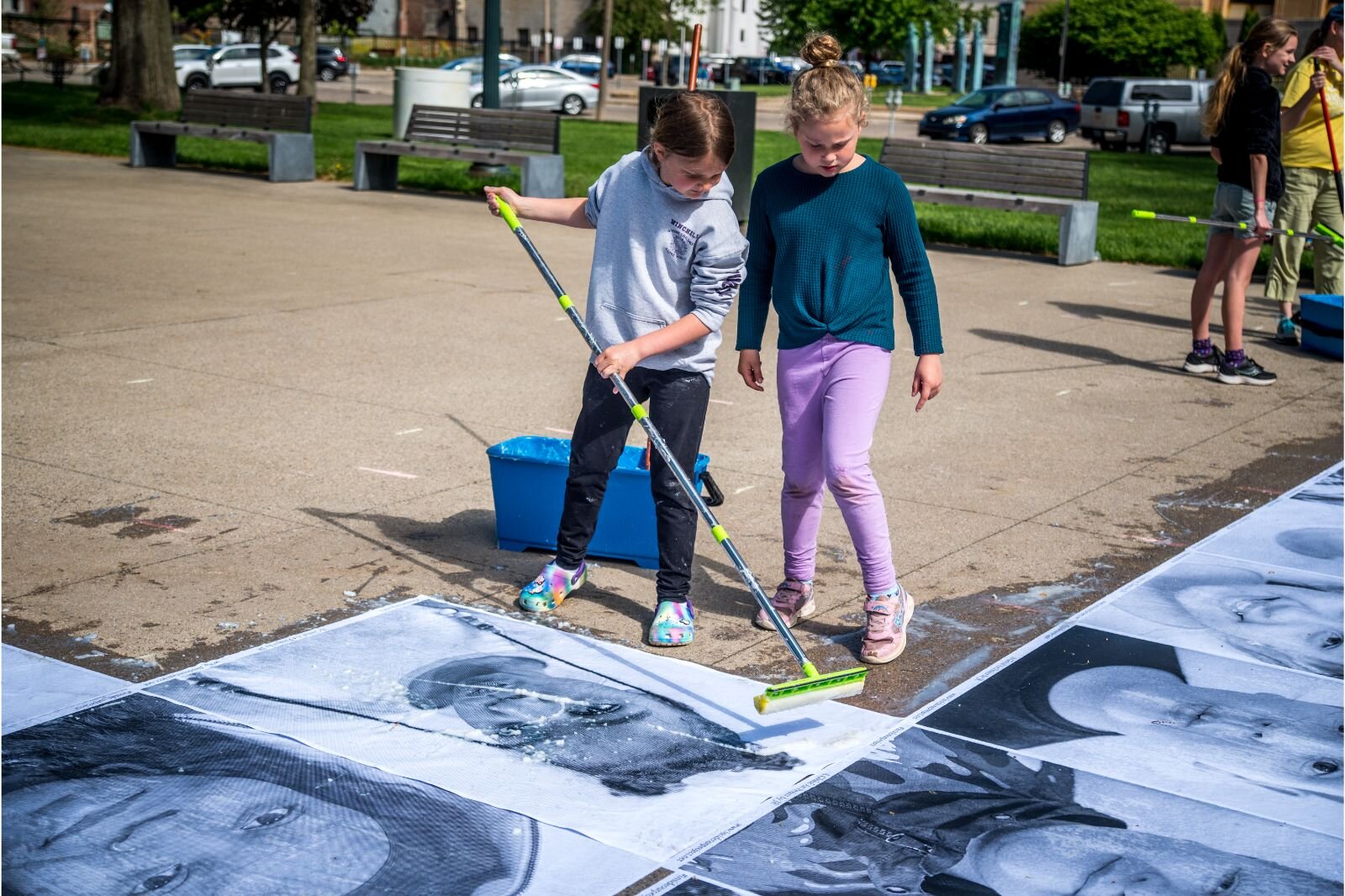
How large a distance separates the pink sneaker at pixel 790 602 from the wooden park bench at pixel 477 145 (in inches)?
443

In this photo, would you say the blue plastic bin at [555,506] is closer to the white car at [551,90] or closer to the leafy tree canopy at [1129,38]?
the white car at [551,90]

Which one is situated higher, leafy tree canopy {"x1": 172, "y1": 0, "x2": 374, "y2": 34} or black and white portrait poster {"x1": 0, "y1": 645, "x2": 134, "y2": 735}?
leafy tree canopy {"x1": 172, "y1": 0, "x2": 374, "y2": 34}

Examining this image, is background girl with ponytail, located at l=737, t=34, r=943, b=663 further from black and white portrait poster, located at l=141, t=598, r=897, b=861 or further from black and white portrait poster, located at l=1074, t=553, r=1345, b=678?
black and white portrait poster, located at l=1074, t=553, r=1345, b=678

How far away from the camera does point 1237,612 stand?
4543mm

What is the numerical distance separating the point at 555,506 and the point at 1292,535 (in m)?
2.77

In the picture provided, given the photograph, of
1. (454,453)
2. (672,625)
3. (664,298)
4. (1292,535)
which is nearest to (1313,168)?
(1292,535)

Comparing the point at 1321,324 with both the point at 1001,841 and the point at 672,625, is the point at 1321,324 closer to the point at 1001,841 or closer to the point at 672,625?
the point at 672,625

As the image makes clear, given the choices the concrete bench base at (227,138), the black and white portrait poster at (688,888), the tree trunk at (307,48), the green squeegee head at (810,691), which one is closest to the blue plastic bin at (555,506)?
the green squeegee head at (810,691)

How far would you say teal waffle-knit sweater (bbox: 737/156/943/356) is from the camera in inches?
154

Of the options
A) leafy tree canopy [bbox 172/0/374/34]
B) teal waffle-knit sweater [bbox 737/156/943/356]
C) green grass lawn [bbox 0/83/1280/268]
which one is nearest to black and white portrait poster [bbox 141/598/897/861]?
teal waffle-knit sweater [bbox 737/156/943/356]

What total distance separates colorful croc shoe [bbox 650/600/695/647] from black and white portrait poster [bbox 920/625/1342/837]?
0.79m

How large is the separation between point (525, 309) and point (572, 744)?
6.12 meters

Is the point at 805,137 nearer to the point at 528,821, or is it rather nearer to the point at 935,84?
the point at 528,821

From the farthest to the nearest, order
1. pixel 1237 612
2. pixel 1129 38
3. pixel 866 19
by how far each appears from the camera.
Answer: pixel 866 19 < pixel 1129 38 < pixel 1237 612
